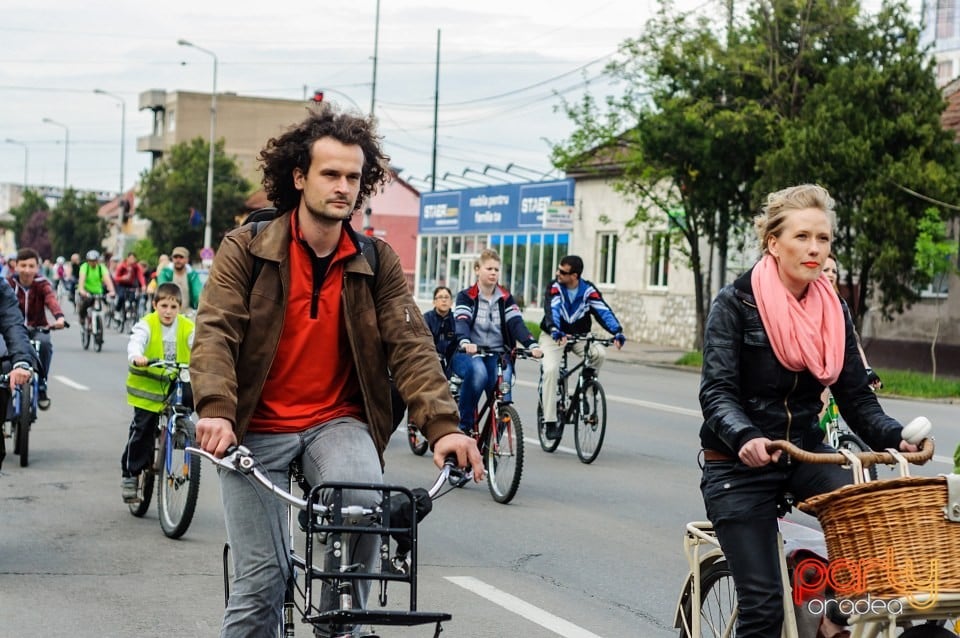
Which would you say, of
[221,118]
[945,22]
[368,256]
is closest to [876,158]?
[368,256]

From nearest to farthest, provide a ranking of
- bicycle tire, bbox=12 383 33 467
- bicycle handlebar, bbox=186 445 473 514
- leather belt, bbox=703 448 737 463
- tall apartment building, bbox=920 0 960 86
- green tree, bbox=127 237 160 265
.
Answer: bicycle handlebar, bbox=186 445 473 514
leather belt, bbox=703 448 737 463
bicycle tire, bbox=12 383 33 467
green tree, bbox=127 237 160 265
tall apartment building, bbox=920 0 960 86

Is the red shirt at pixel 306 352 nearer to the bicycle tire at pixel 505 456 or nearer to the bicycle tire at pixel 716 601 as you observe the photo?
the bicycle tire at pixel 716 601

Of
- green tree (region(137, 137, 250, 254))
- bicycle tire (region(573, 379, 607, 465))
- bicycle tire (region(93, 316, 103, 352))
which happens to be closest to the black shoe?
bicycle tire (region(573, 379, 607, 465))

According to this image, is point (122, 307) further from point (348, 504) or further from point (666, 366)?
point (348, 504)

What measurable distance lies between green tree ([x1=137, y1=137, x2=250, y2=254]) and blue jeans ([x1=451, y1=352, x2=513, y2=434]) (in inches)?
2569

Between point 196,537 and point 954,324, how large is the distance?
2434cm

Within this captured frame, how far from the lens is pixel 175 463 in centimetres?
930

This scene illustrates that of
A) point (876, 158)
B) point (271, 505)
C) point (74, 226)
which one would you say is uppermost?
point (876, 158)

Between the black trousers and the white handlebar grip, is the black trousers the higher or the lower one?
the lower one

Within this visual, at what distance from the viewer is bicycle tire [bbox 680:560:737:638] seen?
4.90 metres

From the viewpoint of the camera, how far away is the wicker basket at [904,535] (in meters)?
3.79

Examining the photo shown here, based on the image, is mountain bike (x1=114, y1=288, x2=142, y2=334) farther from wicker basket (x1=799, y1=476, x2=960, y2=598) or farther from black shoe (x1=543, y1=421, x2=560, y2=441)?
wicker basket (x1=799, y1=476, x2=960, y2=598)

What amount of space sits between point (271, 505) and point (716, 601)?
1604 mm

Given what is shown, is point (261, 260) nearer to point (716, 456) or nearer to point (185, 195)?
point (716, 456)
